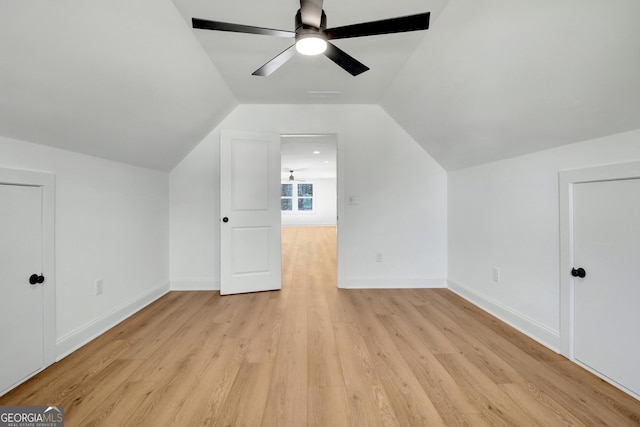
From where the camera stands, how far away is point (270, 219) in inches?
121

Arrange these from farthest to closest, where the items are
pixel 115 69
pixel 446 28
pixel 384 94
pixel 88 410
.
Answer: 1. pixel 384 94
2. pixel 446 28
3. pixel 115 69
4. pixel 88 410

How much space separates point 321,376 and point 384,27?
204cm

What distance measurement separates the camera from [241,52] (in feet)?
6.68

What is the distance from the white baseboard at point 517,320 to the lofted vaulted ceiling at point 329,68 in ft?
4.57

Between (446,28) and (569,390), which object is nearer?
(569,390)

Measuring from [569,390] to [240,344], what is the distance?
2.10 m

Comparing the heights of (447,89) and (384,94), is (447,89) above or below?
below

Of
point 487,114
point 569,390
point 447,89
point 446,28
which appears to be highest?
point 446,28

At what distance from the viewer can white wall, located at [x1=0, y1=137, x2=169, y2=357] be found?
1721mm

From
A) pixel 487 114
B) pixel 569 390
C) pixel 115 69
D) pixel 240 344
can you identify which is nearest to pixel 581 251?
pixel 569 390

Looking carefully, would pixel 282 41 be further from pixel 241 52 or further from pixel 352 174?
pixel 352 174

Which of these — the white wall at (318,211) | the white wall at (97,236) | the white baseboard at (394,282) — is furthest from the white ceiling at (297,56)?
the white wall at (318,211)

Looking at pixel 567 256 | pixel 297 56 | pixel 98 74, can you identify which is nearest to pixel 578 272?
pixel 567 256

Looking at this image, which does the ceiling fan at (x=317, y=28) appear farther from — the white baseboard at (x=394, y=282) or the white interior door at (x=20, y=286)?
the white baseboard at (x=394, y=282)
